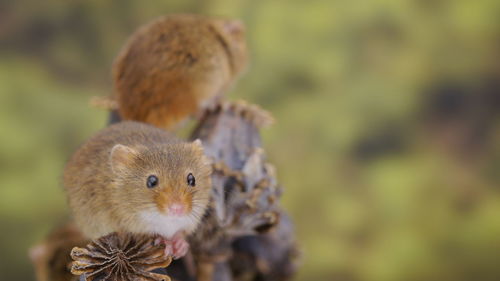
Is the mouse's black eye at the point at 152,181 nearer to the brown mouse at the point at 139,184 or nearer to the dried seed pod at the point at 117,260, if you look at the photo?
the brown mouse at the point at 139,184

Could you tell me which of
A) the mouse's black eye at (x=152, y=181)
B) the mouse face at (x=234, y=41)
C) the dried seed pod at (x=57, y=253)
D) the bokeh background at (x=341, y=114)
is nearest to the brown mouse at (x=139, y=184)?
the mouse's black eye at (x=152, y=181)

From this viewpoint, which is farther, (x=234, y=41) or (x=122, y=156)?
(x=234, y=41)

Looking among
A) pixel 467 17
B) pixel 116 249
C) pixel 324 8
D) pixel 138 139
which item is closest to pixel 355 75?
pixel 324 8

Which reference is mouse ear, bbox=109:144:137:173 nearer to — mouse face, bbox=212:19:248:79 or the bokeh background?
mouse face, bbox=212:19:248:79

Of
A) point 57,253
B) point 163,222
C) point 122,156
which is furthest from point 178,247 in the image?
point 57,253

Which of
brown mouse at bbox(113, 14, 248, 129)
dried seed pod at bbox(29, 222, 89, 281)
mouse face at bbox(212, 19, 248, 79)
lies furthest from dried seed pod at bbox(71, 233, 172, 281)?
mouse face at bbox(212, 19, 248, 79)

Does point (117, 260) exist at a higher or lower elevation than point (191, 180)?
lower

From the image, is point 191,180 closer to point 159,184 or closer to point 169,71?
point 159,184
